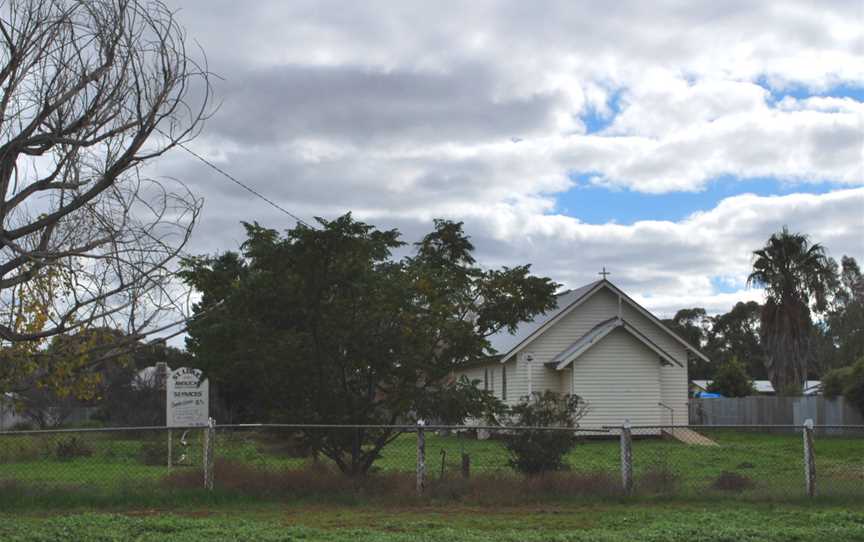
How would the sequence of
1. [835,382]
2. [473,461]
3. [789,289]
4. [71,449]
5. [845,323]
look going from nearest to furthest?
[473,461]
[71,449]
[835,382]
[789,289]
[845,323]

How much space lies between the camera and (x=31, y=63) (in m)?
9.38

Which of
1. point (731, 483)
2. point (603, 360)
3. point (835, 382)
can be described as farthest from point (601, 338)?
point (731, 483)

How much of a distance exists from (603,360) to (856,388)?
355 inches

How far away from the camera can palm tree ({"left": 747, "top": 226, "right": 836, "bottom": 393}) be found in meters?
48.0

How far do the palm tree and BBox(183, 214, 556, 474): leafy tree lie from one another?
3537cm

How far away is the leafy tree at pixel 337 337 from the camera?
15281 millimetres

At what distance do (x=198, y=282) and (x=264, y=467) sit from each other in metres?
3.02

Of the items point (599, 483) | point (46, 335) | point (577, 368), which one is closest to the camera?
point (46, 335)

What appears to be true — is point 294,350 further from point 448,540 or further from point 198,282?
point 448,540

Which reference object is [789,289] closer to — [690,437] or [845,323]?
[690,437]

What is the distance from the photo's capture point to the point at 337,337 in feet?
50.9

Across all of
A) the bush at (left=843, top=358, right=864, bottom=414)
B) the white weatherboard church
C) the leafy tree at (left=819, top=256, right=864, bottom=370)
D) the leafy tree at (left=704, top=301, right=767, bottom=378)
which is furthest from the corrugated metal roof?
the leafy tree at (left=704, top=301, right=767, bottom=378)

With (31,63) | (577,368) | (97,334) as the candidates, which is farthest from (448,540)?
(577,368)

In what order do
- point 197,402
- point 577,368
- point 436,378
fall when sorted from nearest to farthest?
1. point 436,378
2. point 197,402
3. point 577,368
